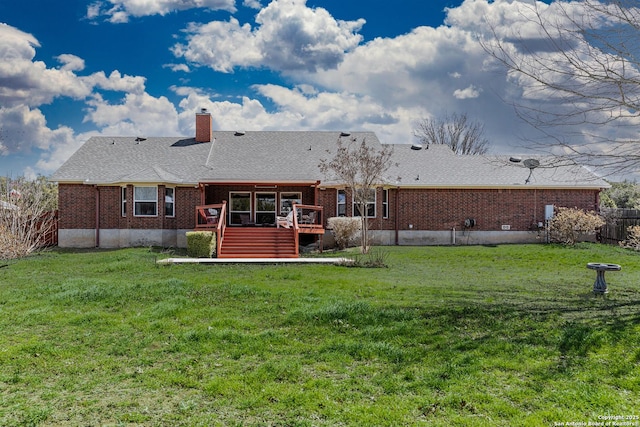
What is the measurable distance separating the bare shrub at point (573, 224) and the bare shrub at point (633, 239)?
43.9 inches

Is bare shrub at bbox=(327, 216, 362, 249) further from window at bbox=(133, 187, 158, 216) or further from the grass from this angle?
the grass

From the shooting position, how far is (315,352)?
596cm

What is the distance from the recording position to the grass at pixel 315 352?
4.39 metres

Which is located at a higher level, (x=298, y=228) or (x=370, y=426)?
(x=298, y=228)

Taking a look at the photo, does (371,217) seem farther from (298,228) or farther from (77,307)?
(77,307)

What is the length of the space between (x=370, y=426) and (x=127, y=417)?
2277 millimetres

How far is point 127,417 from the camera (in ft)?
14.0

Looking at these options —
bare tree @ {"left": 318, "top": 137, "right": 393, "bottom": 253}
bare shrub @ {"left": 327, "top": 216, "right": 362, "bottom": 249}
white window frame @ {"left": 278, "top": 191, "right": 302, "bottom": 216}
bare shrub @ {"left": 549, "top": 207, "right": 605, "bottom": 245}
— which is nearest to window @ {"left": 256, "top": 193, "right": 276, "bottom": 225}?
white window frame @ {"left": 278, "top": 191, "right": 302, "bottom": 216}

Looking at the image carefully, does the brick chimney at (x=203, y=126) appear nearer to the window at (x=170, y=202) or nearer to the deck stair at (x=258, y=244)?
the window at (x=170, y=202)

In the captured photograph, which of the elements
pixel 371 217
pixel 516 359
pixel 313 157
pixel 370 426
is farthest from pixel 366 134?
pixel 370 426

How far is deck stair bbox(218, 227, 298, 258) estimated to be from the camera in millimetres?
16953

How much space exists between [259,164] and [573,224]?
47.6 feet

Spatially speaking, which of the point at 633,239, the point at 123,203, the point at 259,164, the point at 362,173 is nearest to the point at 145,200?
the point at 123,203

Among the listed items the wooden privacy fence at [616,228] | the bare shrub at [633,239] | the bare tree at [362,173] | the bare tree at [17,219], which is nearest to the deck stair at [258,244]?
the bare tree at [362,173]
